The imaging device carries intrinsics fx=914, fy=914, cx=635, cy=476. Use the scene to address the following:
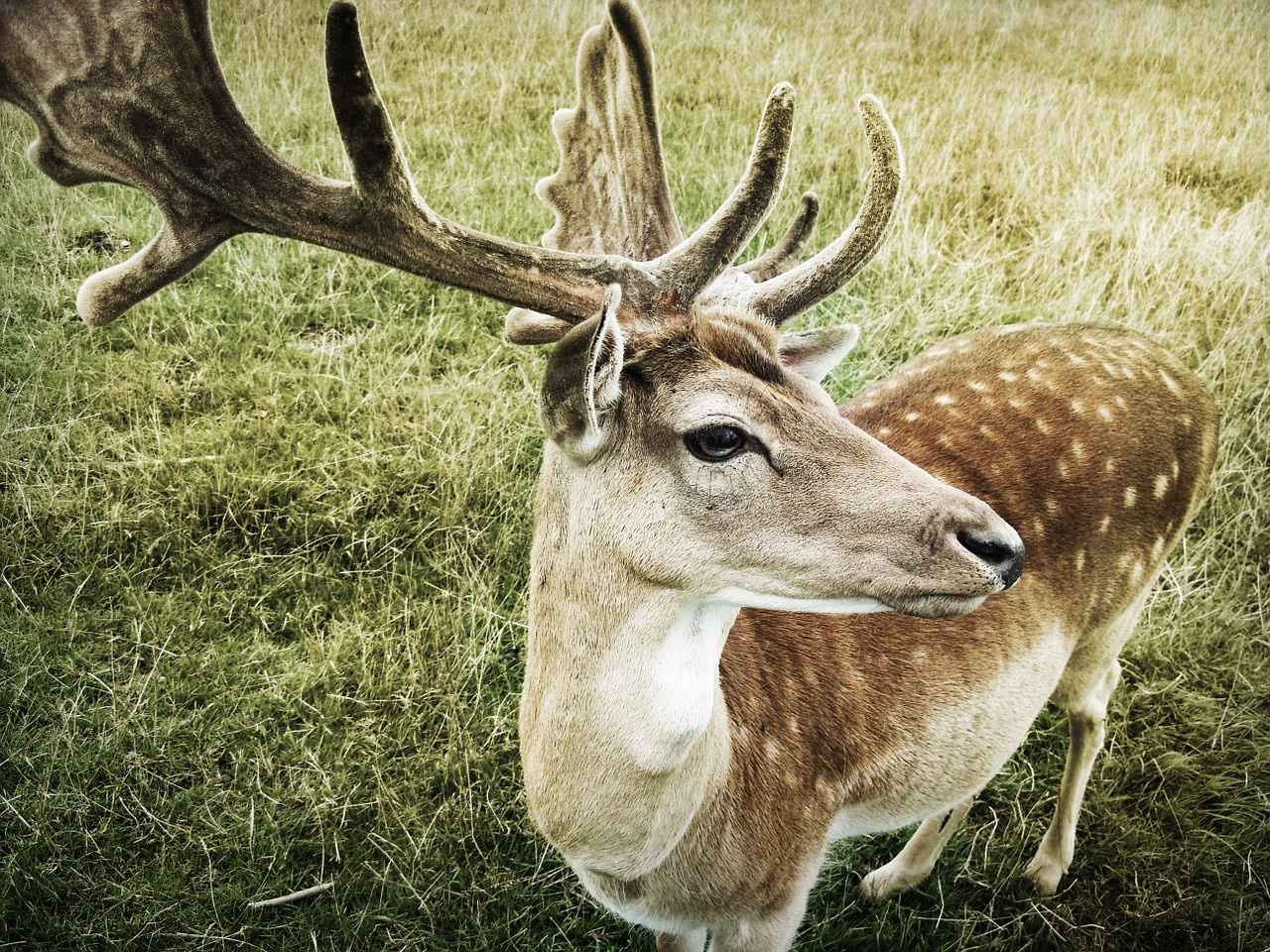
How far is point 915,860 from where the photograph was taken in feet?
5.72

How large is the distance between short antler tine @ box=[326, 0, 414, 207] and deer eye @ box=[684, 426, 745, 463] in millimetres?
410

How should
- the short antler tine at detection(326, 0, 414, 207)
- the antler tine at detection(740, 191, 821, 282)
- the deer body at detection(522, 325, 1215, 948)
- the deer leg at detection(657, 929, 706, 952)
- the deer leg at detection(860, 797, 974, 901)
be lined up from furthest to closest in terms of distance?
the deer leg at detection(860, 797, 974, 901), the deer leg at detection(657, 929, 706, 952), the antler tine at detection(740, 191, 821, 282), the deer body at detection(522, 325, 1215, 948), the short antler tine at detection(326, 0, 414, 207)

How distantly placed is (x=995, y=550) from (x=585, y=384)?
46 centimetres

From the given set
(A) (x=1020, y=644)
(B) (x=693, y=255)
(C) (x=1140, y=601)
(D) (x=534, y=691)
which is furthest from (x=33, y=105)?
(C) (x=1140, y=601)

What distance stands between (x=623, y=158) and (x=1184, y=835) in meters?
1.66

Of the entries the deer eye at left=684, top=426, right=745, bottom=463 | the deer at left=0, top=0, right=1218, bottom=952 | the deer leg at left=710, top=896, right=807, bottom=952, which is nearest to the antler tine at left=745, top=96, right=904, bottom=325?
the deer at left=0, top=0, right=1218, bottom=952

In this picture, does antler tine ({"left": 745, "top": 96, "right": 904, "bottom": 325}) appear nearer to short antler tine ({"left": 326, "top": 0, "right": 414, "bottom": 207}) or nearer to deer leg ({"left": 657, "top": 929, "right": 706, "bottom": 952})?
short antler tine ({"left": 326, "top": 0, "right": 414, "bottom": 207})

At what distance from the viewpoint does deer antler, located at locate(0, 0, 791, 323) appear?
3.24 feet

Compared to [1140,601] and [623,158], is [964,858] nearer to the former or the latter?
[1140,601]

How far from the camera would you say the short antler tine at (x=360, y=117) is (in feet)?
2.73

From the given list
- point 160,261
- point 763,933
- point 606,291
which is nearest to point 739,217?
point 606,291

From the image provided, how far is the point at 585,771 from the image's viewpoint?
3.61ft

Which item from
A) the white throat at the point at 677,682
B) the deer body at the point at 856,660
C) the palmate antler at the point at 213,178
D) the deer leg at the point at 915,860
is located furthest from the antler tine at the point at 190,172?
the deer leg at the point at 915,860

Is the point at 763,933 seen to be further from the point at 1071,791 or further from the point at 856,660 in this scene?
the point at 1071,791
